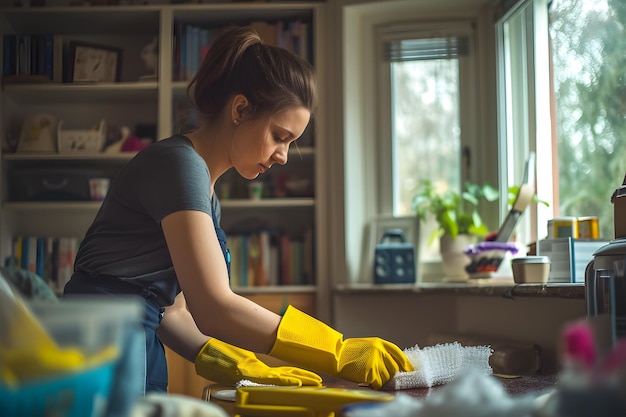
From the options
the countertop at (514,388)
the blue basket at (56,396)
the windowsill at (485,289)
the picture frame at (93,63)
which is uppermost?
the picture frame at (93,63)

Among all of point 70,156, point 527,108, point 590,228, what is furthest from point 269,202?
point 590,228

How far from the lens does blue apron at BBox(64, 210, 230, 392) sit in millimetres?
1435

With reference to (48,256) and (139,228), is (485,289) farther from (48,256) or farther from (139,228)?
(48,256)

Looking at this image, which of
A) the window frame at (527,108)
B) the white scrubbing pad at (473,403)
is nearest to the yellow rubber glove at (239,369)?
the white scrubbing pad at (473,403)

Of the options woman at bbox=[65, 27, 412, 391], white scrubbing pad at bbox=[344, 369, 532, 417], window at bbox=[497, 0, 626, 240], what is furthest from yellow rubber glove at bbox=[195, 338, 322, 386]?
window at bbox=[497, 0, 626, 240]

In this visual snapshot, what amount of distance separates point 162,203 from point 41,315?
0.78 meters

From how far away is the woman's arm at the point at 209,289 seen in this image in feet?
4.02

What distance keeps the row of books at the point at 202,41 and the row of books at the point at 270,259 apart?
824mm

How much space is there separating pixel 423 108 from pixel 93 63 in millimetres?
1568

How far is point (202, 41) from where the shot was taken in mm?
3691

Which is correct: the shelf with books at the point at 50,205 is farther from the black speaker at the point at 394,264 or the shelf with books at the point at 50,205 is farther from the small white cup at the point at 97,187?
the black speaker at the point at 394,264

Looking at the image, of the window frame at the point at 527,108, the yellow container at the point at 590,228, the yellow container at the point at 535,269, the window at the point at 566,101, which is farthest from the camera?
the window frame at the point at 527,108

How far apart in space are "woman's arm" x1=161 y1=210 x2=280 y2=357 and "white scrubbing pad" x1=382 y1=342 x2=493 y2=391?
22cm

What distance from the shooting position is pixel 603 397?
0.50m
